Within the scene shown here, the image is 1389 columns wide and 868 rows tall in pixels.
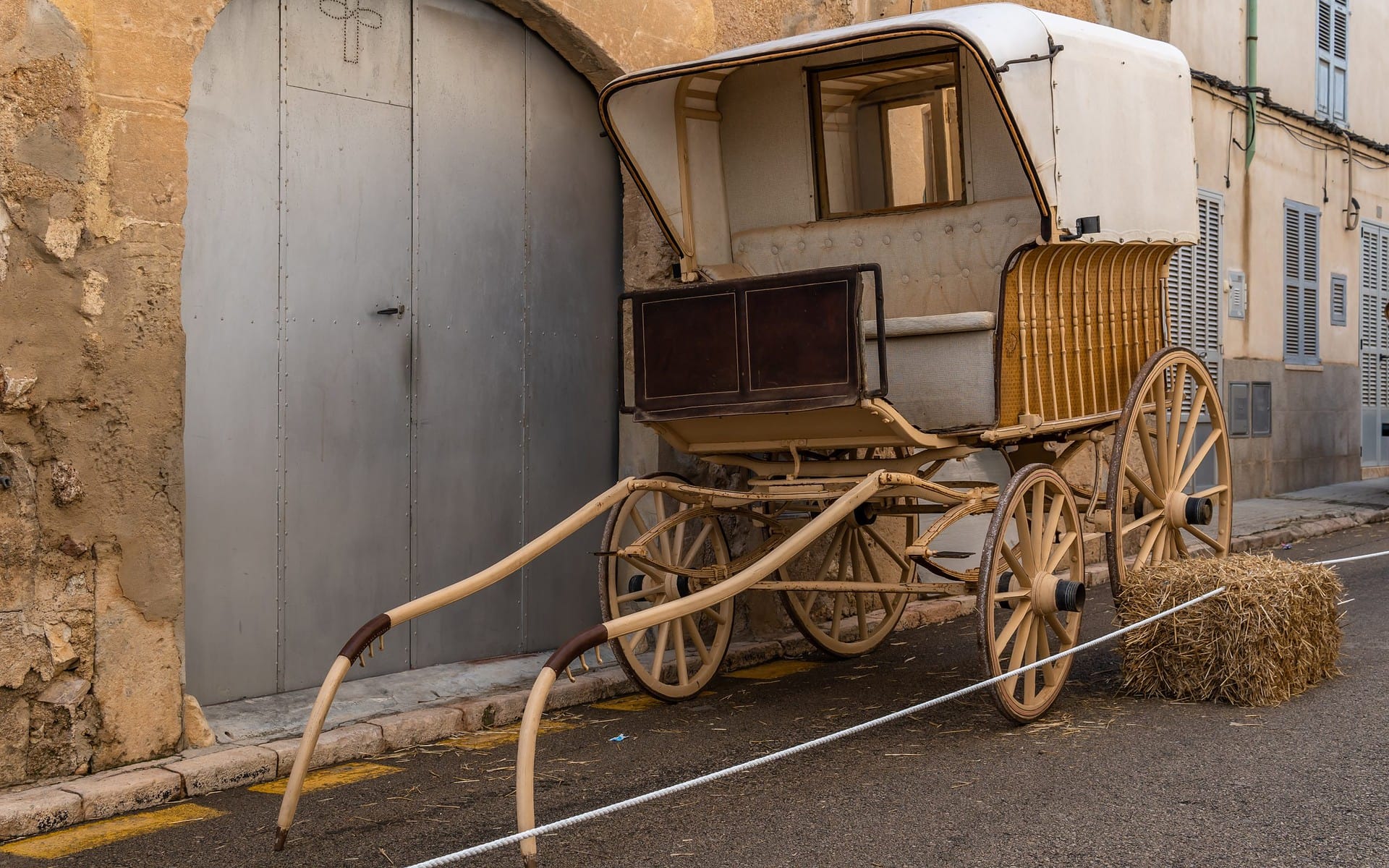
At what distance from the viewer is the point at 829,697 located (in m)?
5.89

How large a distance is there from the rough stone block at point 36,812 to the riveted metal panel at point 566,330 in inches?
105

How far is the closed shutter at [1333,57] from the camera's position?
15656mm

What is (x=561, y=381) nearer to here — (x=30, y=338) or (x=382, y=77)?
(x=382, y=77)

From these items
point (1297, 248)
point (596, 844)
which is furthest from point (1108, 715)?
point (1297, 248)

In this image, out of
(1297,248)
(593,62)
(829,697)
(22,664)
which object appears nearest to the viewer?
(22,664)

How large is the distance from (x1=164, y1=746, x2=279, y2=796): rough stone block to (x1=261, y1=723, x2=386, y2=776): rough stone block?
0.04m

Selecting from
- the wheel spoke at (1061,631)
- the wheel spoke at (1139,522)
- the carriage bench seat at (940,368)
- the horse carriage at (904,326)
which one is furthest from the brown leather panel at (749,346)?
the wheel spoke at (1139,522)

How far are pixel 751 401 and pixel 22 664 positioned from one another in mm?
2577

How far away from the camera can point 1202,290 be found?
43.1ft

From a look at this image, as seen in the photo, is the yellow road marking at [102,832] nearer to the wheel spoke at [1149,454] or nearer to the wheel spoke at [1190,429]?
the wheel spoke at [1149,454]

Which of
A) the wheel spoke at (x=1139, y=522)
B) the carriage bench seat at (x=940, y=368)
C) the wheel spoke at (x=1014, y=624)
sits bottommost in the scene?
the wheel spoke at (x=1014, y=624)

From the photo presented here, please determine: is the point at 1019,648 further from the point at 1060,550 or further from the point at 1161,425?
the point at 1161,425

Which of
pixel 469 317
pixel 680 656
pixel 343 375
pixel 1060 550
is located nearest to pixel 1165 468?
Answer: pixel 1060 550

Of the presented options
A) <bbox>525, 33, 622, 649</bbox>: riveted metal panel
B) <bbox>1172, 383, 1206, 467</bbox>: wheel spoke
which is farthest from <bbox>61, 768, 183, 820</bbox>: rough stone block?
<bbox>1172, 383, 1206, 467</bbox>: wheel spoke
